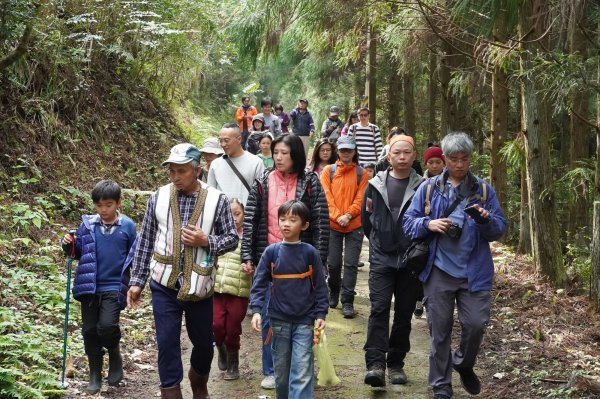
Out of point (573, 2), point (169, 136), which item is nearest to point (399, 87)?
point (169, 136)

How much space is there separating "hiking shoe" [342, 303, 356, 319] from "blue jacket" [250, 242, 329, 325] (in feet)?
11.1

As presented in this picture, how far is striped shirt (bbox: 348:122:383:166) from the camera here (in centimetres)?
1389

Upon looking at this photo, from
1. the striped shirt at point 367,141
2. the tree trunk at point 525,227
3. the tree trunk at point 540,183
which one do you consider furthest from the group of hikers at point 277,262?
the striped shirt at point 367,141

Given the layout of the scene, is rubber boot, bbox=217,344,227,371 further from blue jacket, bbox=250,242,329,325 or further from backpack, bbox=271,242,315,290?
backpack, bbox=271,242,315,290

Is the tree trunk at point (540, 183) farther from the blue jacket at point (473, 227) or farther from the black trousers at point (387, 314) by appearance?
the blue jacket at point (473, 227)

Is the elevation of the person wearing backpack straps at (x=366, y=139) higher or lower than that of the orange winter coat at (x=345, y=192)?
higher

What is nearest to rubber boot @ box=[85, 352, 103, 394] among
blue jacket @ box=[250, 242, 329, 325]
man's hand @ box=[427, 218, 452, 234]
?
blue jacket @ box=[250, 242, 329, 325]

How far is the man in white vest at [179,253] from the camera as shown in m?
4.95

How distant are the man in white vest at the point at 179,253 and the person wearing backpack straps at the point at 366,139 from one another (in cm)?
898

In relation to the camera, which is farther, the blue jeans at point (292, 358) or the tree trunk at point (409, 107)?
the tree trunk at point (409, 107)

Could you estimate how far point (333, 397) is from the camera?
5.99 metres

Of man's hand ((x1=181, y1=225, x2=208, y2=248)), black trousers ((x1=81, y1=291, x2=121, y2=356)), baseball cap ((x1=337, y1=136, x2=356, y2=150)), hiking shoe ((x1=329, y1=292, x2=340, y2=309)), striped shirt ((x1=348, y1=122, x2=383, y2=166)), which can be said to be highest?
striped shirt ((x1=348, y1=122, x2=383, y2=166))

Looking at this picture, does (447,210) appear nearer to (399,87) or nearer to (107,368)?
(107,368)

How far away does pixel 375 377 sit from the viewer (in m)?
5.98
